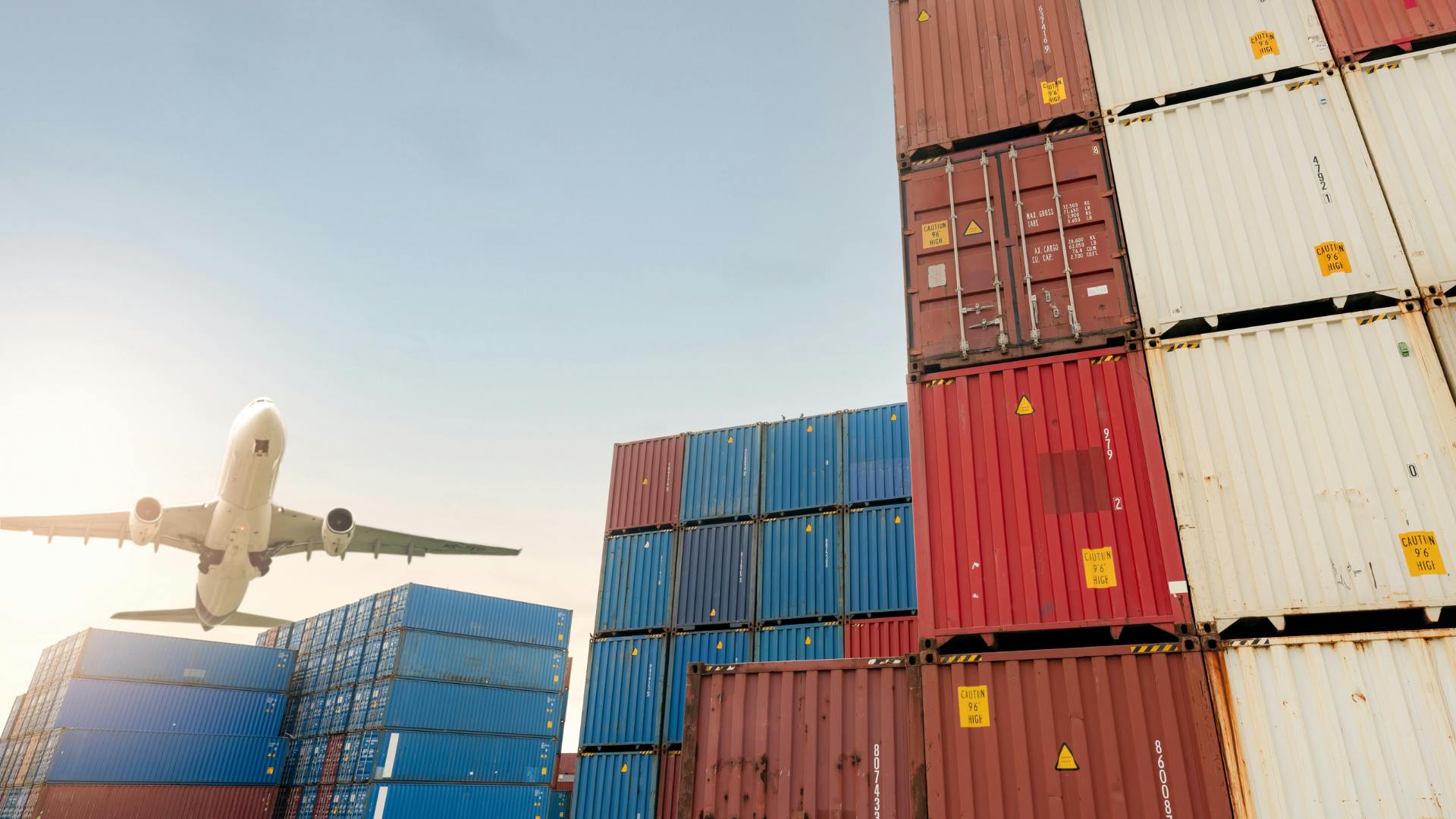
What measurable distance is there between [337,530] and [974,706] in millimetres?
22934

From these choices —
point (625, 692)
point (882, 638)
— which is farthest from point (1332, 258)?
point (625, 692)

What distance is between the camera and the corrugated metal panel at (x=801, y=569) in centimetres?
1777

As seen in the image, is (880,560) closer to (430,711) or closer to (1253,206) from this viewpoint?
(1253,206)

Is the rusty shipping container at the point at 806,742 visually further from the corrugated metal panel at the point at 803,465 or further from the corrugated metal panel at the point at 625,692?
the corrugated metal panel at the point at 803,465

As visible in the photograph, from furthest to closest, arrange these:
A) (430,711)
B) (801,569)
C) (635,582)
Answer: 1. (430,711)
2. (635,582)
3. (801,569)

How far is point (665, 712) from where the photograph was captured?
55.0 feet

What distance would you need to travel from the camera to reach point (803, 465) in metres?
19.6

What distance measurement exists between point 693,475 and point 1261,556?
47.3 ft

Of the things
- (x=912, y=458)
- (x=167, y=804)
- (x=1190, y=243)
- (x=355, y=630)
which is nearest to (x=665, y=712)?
(x=912, y=458)

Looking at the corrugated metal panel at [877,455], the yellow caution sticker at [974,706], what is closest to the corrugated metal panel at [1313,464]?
the yellow caution sticker at [974,706]

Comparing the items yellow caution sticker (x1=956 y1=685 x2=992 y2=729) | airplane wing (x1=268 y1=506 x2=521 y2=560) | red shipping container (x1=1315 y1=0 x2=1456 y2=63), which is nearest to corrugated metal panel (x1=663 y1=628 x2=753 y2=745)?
yellow caution sticker (x1=956 y1=685 x2=992 y2=729)

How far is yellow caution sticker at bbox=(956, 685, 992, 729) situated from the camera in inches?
288

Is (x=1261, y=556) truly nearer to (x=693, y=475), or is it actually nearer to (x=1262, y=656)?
(x=1262, y=656)

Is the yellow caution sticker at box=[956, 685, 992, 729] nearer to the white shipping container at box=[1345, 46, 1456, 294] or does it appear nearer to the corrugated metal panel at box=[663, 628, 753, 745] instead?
the white shipping container at box=[1345, 46, 1456, 294]
